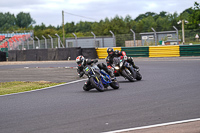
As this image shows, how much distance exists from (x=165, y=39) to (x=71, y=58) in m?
8.05

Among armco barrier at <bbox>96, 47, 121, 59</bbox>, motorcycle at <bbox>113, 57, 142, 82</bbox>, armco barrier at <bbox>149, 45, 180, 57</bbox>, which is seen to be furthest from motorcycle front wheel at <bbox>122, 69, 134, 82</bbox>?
armco barrier at <bbox>96, 47, 121, 59</bbox>

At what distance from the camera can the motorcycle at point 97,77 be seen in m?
10.9

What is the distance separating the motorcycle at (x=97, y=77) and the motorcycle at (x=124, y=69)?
169 centimetres

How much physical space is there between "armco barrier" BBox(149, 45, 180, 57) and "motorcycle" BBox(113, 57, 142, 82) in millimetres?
14511

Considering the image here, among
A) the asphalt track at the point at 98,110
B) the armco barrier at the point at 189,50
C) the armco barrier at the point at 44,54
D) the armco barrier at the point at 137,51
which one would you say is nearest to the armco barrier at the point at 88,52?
the armco barrier at the point at 44,54

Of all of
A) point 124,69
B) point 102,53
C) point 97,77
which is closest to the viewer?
point 97,77

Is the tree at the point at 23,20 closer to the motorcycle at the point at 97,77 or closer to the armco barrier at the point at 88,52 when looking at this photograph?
the armco barrier at the point at 88,52

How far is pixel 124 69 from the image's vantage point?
514 inches

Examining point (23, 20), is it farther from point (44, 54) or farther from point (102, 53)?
point (102, 53)

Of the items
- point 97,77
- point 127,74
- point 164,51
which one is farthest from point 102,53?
point 97,77

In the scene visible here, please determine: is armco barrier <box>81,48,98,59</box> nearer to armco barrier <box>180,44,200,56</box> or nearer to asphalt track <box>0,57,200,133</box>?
armco barrier <box>180,44,200,56</box>

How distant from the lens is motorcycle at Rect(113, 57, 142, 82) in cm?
1300

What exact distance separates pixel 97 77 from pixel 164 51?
1783 cm

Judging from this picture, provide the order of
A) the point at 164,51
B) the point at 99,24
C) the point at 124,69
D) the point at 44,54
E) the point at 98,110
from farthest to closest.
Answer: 1. the point at 99,24
2. the point at 44,54
3. the point at 164,51
4. the point at 124,69
5. the point at 98,110
